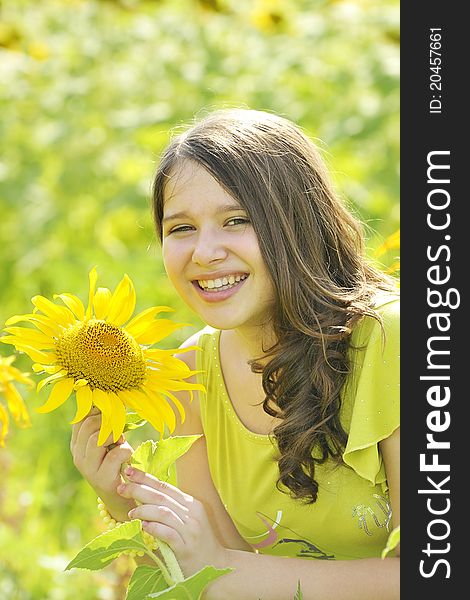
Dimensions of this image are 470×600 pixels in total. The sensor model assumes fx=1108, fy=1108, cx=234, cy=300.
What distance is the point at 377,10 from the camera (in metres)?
3.42

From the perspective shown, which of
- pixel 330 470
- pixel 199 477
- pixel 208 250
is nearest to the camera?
pixel 208 250

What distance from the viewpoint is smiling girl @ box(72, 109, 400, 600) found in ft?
4.75

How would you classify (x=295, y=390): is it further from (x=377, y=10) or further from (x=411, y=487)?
(x=377, y=10)

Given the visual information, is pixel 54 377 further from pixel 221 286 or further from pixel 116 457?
pixel 221 286

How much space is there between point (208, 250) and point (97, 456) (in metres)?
0.30


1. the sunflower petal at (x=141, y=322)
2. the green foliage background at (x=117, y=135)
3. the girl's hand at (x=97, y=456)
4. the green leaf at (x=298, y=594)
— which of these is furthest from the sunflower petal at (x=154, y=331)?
the green foliage background at (x=117, y=135)

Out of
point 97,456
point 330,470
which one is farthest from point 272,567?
point 97,456

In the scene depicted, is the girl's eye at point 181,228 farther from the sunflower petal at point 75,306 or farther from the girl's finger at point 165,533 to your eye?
the girl's finger at point 165,533

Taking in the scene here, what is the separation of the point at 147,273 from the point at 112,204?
0.74 ft

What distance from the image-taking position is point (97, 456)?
1.37 m

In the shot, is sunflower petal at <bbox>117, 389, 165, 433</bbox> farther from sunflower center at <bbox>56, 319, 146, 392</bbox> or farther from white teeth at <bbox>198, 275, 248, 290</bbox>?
white teeth at <bbox>198, 275, 248, 290</bbox>

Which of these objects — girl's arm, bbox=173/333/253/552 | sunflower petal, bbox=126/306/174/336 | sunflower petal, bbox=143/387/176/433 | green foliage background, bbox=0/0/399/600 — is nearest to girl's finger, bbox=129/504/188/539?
sunflower petal, bbox=143/387/176/433

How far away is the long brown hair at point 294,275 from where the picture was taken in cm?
150

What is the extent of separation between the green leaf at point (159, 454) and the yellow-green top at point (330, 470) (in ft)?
0.91
